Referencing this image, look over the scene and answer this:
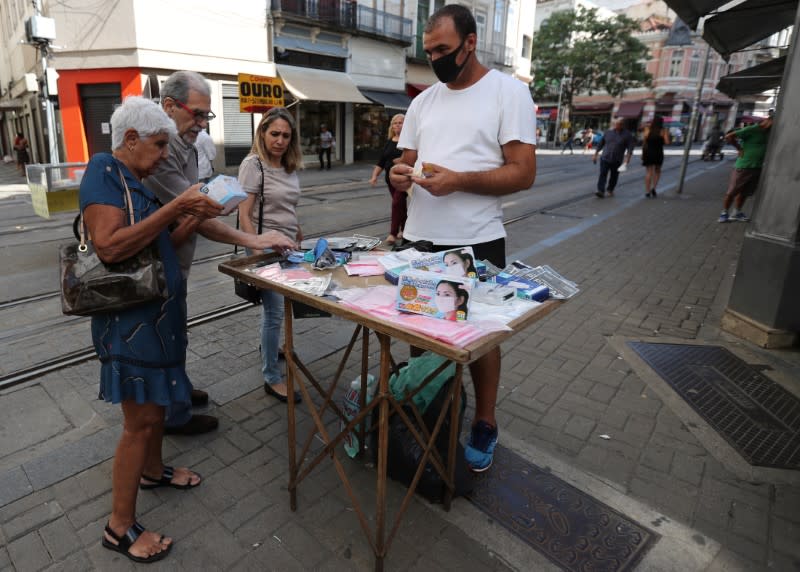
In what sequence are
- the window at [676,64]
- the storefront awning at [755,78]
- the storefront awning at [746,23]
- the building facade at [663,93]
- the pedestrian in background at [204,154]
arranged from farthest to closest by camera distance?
the building facade at [663,93]
the window at [676,64]
the storefront awning at [755,78]
the storefront awning at [746,23]
the pedestrian in background at [204,154]

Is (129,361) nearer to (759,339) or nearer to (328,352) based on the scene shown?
(328,352)

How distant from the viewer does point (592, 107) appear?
2288 inches

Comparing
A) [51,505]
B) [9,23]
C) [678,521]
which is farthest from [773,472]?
[9,23]

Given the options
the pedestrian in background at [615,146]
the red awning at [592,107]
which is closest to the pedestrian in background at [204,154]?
the pedestrian in background at [615,146]

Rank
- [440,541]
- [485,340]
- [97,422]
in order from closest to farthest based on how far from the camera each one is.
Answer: [485,340] < [440,541] < [97,422]

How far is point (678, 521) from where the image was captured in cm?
245

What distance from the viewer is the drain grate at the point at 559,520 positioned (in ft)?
7.37

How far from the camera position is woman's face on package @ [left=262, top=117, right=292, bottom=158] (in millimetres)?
3156

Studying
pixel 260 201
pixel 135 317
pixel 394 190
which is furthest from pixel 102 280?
pixel 394 190

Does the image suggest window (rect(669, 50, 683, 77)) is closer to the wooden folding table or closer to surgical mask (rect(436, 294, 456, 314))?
the wooden folding table

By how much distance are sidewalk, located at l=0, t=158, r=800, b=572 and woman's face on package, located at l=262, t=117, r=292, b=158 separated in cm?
169

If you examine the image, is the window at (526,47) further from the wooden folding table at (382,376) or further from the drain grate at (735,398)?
the wooden folding table at (382,376)

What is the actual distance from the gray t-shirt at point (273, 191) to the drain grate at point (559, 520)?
2019mm

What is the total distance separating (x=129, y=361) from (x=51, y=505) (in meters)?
1.09
